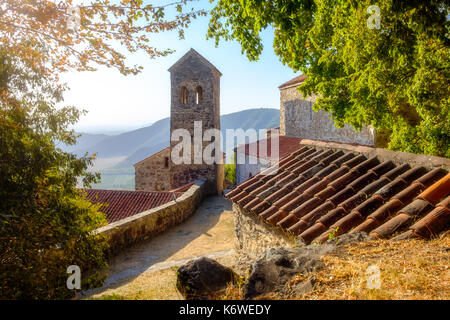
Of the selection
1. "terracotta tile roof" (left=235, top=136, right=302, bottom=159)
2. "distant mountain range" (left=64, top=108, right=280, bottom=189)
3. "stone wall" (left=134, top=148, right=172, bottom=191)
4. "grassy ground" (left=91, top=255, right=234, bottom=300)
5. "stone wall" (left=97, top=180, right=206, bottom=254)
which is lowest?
"grassy ground" (left=91, top=255, right=234, bottom=300)

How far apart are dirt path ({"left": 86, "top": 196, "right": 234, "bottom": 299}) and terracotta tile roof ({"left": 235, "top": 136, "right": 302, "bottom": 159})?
16.1 feet

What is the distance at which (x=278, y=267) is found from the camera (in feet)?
7.25

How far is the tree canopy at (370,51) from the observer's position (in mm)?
4383

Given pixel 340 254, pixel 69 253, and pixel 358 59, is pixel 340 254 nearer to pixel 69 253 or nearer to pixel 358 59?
pixel 69 253

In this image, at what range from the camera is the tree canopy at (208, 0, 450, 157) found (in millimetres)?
4383

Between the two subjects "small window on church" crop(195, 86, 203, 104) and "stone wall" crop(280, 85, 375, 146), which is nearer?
"stone wall" crop(280, 85, 375, 146)

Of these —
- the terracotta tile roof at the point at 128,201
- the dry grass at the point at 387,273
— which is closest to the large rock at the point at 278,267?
the dry grass at the point at 387,273

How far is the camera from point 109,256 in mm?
7406

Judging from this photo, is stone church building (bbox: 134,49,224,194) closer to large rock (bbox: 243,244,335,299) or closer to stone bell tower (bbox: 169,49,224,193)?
stone bell tower (bbox: 169,49,224,193)

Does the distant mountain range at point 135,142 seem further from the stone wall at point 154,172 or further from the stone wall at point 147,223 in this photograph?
the stone wall at point 147,223

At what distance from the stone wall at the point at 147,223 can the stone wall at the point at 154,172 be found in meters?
6.75

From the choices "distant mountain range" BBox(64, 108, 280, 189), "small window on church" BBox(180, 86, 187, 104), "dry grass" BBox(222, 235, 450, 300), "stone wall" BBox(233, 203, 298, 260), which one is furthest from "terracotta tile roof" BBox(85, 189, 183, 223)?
"distant mountain range" BBox(64, 108, 280, 189)

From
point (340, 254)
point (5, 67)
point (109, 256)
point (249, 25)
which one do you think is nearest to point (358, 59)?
point (249, 25)
